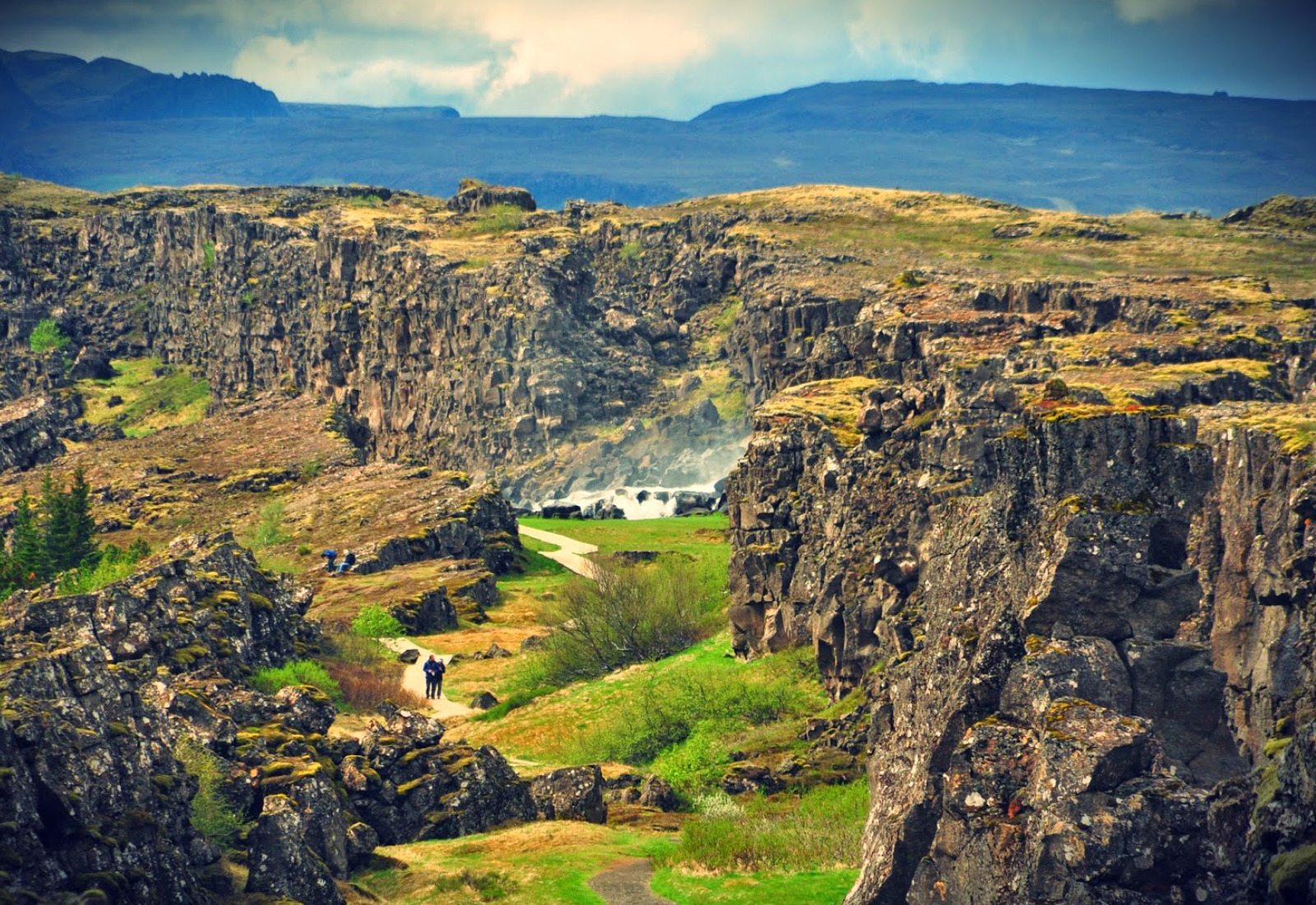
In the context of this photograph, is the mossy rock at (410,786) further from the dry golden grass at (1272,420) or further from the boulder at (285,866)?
the dry golden grass at (1272,420)

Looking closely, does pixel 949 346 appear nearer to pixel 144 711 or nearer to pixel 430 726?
pixel 430 726

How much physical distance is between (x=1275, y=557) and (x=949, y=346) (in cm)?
5685

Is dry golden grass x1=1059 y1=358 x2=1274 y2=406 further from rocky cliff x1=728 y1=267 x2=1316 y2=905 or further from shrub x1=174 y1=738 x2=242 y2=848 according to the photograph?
shrub x1=174 y1=738 x2=242 y2=848

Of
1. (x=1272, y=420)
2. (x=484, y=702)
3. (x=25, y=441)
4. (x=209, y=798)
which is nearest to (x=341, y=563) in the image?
(x=484, y=702)

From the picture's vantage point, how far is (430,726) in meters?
64.6

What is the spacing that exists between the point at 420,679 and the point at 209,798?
46.3 m

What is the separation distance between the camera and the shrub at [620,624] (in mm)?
96500

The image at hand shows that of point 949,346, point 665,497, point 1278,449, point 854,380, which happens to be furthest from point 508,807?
point 665,497

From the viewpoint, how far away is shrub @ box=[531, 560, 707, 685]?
96.5 metres

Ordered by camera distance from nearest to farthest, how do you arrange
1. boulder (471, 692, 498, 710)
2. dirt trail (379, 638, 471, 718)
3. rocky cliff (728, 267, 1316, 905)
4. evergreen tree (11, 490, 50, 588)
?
rocky cliff (728, 267, 1316, 905) < dirt trail (379, 638, 471, 718) < boulder (471, 692, 498, 710) < evergreen tree (11, 490, 50, 588)

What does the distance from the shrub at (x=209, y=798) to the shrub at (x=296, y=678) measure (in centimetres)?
2044

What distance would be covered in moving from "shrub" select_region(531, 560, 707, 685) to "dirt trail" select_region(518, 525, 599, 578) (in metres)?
18.6

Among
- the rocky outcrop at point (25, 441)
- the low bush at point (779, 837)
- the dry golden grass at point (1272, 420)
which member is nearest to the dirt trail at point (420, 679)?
the low bush at point (779, 837)

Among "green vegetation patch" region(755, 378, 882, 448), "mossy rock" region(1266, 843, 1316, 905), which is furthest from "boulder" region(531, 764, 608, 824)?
"mossy rock" region(1266, 843, 1316, 905)
